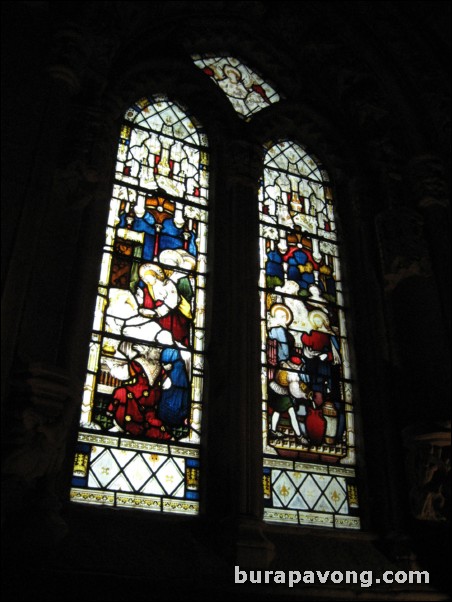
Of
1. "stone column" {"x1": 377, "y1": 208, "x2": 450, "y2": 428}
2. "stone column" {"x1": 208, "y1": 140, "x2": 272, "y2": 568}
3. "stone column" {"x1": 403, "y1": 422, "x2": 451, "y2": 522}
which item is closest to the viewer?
"stone column" {"x1": 208, "y1": 140, "x2": 272, "y2": 568}

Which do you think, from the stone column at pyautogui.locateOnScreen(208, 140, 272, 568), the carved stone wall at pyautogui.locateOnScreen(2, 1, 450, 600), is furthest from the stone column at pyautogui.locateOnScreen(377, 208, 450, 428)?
the stone column at pyautogui.locateOnScreen(208, 140, 272, 568)

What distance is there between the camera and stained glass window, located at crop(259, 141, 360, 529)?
454 cm

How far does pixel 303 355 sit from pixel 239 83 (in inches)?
106

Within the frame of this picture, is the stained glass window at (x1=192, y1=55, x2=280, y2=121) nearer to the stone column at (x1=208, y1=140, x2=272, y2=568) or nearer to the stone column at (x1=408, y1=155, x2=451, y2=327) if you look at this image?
the stone column at (x1=208, y1=140, x2=272, y2=568)

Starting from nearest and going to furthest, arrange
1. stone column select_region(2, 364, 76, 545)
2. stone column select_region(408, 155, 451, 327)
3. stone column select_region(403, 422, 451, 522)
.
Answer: stone column select_region(2, 364, 76, 545)
stone column select_region(403, 422, 451, 522)
stone column select_region(408, 155, 451, 327)

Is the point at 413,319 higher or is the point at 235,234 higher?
the point at 235,234

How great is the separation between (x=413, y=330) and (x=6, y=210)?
2894mm

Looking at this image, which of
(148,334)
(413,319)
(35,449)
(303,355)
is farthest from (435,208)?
(35,449)

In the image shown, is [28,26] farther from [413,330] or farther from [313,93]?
[413,330]

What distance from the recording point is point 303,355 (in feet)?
16.4

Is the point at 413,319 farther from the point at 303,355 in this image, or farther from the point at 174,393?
the point at 174,393

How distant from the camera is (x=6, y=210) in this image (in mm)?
3973

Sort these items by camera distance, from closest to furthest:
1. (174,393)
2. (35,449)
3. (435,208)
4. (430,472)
→ (35,449), (430,472), (174,393), (435,208)

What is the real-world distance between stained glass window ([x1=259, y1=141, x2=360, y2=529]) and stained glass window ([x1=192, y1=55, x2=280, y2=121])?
44 centimetres
